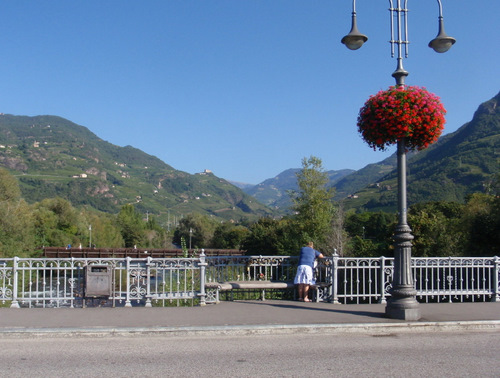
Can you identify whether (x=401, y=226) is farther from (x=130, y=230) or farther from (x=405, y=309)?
(x=130, y=230)

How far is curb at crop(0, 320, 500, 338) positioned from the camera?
8.94 metres

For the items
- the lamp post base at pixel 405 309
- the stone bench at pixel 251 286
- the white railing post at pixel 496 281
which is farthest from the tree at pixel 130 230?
the lamp post base at pixel 405 309

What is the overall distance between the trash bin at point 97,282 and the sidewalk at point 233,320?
55 cm

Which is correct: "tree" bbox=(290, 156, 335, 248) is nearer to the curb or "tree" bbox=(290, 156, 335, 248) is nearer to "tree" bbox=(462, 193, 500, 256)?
"tree" bbox=(462, 193, 500, 256)

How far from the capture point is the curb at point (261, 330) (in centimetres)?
894

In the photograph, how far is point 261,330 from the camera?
9.30 meters

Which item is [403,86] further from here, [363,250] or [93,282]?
[363,250]

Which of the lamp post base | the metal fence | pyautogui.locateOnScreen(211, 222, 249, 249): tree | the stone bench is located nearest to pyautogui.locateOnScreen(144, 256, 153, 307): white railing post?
the metal fence

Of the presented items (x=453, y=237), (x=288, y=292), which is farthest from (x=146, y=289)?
(x=453, y=237)

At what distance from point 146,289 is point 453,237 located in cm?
2472

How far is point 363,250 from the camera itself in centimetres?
3241

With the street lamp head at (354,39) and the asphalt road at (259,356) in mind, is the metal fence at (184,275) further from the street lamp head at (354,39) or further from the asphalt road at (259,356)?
the street lamp head at (354,39)

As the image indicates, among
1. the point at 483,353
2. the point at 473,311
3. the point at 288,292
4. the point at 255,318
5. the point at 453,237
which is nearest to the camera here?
the point at 483,353

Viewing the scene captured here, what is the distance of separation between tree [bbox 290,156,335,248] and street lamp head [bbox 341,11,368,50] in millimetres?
26829
